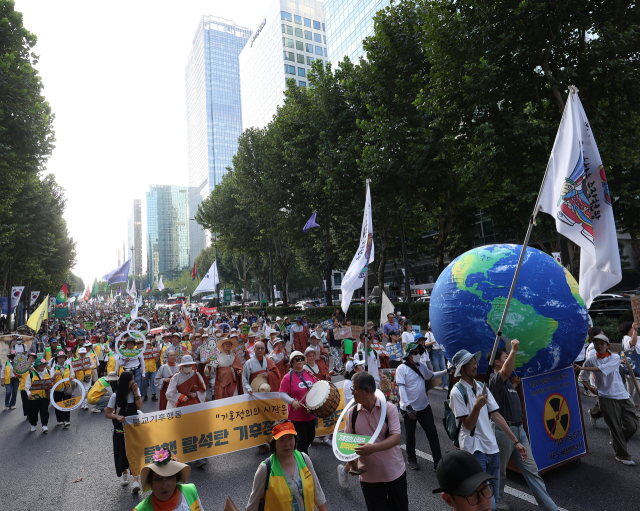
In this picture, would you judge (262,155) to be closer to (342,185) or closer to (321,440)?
(342,185)

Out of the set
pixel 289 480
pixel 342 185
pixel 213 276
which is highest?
pixel 342 185

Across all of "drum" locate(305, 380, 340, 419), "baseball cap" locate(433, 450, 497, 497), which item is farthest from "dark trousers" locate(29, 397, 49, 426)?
"baseball cap" locate(433, 450, 497, 497)

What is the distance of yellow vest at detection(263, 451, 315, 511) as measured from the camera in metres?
3.01

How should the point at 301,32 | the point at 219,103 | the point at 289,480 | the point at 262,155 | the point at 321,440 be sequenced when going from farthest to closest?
the point at 219,103
the point at 301,32
the point at 262,155
the point at 321,440
the point at 289,480

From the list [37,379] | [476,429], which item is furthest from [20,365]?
[476,429]

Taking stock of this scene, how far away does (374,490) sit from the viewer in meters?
3.57

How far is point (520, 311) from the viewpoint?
5.38m

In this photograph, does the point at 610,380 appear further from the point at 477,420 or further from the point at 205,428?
the point at 205,428

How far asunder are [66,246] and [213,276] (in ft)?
76.0

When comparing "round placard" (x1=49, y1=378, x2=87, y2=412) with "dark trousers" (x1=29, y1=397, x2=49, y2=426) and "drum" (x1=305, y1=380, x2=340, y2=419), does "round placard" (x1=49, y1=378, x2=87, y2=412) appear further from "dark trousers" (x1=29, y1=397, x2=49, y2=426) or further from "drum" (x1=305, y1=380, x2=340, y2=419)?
"drum" (x1=305, y1=380, x2=340, y2=419)

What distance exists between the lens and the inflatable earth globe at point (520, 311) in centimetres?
536

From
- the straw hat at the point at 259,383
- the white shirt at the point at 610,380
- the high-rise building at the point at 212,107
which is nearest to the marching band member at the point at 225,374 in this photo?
the straw hat at the point at 259,383

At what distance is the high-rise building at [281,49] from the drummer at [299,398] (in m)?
74.5

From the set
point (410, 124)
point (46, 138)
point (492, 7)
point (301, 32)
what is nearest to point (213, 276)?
point (46, 138)
